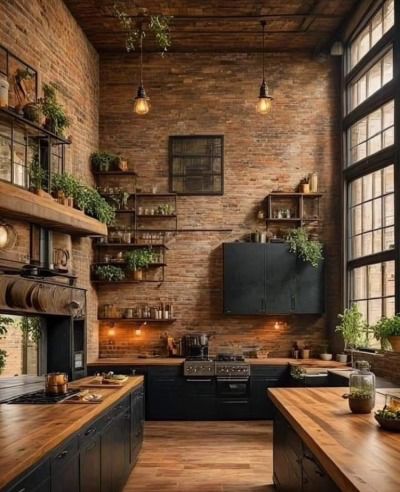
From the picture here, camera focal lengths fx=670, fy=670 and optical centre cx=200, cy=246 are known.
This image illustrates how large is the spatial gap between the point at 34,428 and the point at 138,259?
20.8ft

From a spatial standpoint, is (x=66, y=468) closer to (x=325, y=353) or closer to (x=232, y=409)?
(x=232, y=409)

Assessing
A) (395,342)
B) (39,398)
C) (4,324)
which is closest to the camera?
(39,398)

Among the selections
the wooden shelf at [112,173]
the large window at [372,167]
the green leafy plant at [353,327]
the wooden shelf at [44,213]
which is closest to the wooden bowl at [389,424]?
the wooden shelf at [44,213]

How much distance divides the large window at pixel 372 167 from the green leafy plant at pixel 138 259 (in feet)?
10.2

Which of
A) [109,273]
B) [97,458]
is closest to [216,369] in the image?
[109,273]

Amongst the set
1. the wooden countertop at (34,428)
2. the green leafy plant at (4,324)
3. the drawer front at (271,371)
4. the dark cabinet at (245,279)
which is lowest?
the drawer front at (271,371)

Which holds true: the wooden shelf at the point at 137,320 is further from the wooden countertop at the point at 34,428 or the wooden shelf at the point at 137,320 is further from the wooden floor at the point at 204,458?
the wooden countertop at the point at 34,428

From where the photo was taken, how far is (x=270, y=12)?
31.3ft

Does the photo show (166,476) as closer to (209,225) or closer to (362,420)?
(362,420)

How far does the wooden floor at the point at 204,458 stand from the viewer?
6.45 m

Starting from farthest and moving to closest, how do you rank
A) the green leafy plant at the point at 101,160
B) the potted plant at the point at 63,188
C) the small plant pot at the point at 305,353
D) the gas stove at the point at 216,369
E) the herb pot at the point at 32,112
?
the green leafy plant at the point at 101,160, the small plant pot at the point at 305,353, the gas stove at the point at 216,369, the potted plant at the point at 63,188, the herb pot at the point at 32,112

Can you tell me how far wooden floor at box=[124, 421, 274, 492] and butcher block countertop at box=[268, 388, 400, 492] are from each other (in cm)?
136

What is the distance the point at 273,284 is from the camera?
10430mm

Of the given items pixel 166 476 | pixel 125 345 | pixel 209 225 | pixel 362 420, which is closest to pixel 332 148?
pixel 209 225
